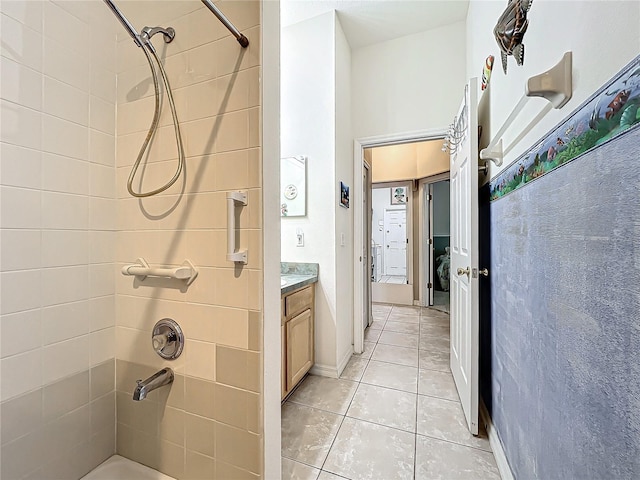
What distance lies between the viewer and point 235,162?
94 centimetres

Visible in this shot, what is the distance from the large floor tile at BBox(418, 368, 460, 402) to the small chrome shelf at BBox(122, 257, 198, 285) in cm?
186

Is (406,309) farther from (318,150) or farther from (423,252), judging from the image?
(318,150)

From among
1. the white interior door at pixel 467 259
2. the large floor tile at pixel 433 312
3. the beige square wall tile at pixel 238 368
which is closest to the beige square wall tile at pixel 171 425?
the beige square wall tile at pixel 238 368

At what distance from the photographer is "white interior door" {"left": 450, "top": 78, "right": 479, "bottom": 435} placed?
1.55 m

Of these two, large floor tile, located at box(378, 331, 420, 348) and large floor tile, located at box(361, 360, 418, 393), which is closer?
large floor tile, located at box(361, 360, 418, 393)

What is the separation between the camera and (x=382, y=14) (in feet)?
7.59

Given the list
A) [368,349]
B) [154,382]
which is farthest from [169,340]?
[368,349]

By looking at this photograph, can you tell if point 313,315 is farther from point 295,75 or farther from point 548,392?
point 295,75

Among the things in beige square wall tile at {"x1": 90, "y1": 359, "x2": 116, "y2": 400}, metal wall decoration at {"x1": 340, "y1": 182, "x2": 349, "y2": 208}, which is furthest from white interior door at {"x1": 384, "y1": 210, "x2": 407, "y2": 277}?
beige square wall tile at {"x1": 90, "y1": 359, "x2": 116, "y2": 400}

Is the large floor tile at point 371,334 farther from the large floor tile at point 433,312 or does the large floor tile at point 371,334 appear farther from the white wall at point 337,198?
the large floor tile at point 433,312

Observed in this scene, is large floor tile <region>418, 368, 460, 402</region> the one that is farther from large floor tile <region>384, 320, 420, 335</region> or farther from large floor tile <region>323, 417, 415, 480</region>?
large floor tile <region>384, 320, 420, 335</region>

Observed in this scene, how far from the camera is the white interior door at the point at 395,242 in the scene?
15.0 feet

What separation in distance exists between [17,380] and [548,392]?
1705 millimetres

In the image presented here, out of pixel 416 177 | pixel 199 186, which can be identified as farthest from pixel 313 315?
pixel 416 177
